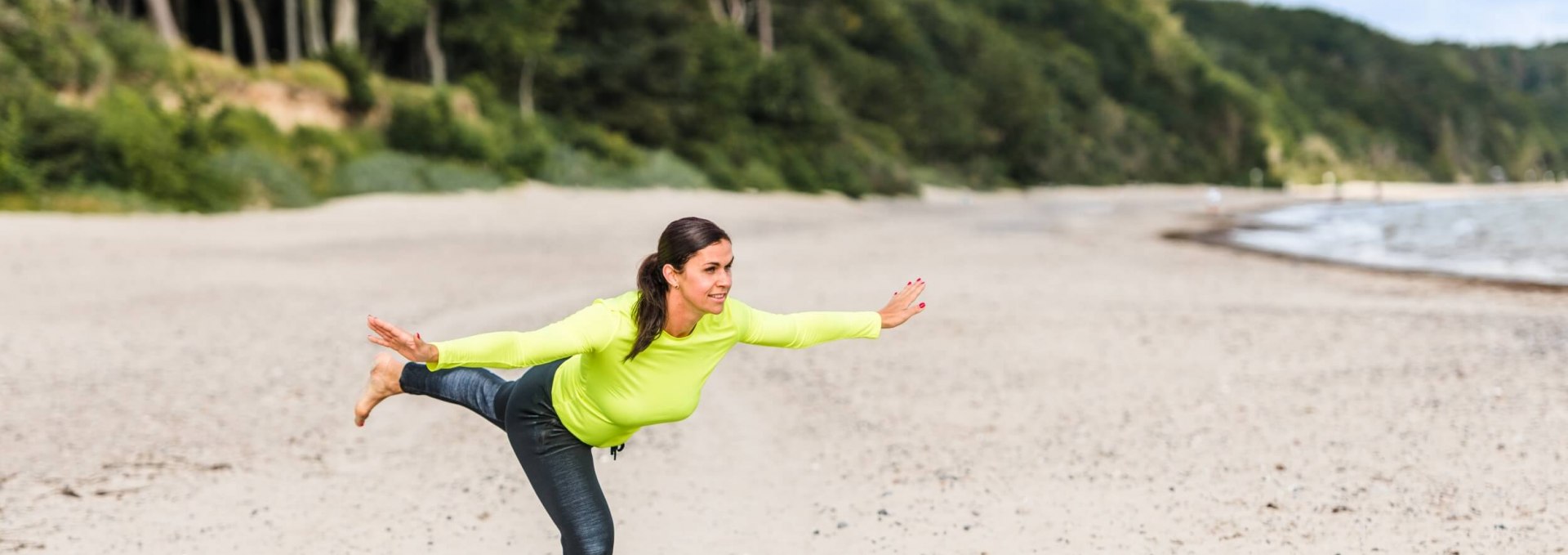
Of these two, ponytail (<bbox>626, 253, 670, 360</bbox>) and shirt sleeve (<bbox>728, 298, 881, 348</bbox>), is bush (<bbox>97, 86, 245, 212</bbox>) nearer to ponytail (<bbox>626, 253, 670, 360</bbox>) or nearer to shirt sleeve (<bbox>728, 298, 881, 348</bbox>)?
shirt sleeve (<bbox>728, 298, 881, 348</bbox>)

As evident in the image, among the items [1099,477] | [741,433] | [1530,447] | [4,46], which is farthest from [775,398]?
[4,46]

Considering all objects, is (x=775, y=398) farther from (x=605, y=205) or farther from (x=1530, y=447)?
(x=605, y=205)

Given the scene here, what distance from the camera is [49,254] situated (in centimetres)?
1502

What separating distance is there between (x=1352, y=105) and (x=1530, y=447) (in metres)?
188

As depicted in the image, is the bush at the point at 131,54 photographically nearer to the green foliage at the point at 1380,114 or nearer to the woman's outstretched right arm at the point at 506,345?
the woman's outstretched right arm at the point at 506,345

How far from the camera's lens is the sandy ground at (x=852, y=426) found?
206 inches

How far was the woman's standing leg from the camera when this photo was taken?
12.3 ft

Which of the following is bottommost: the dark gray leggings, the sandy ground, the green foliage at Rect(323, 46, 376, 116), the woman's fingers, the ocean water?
the ocean water

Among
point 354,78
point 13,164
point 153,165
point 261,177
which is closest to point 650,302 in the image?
point 13,164

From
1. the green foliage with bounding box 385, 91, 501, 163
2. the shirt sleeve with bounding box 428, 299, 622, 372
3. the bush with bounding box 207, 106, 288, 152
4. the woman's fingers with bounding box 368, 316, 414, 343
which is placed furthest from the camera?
the green foliage with bounding box 385, 91, 501, 163

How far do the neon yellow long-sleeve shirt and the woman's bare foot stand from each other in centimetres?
67

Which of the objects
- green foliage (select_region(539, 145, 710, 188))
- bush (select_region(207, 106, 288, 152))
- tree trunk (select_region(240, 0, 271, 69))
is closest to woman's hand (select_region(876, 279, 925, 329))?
bush (select_region(207, 106, 288, 152))

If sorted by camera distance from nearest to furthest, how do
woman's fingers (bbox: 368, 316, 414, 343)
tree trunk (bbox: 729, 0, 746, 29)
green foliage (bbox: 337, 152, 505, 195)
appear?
woman's fingers (bbox: 368, 316, 414, 343)
green foliage (bbox: 337, 152, 505, 195)
tree trunk (bbox: 729, 0, 746, 29)

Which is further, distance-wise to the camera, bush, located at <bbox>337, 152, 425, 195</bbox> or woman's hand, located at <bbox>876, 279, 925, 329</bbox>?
bush, located at <bbox>337, 152, 425, 195</bbox>
